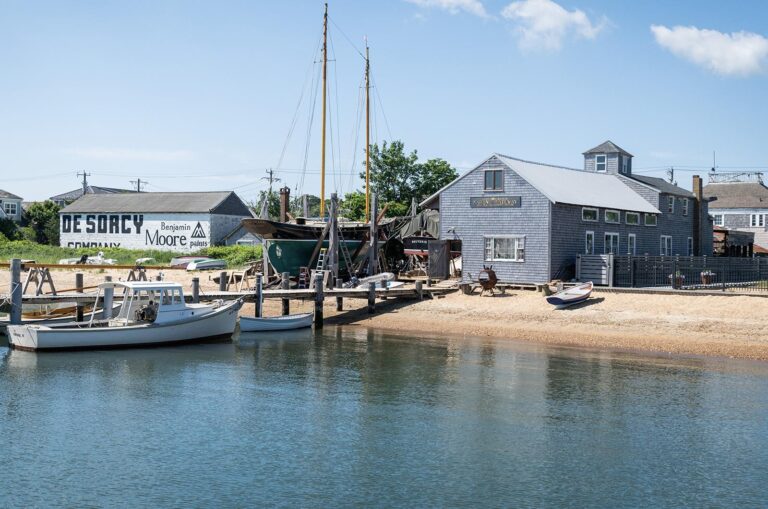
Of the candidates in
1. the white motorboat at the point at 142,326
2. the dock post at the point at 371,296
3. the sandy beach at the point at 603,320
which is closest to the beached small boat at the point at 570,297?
the sandy beach at the point at 603,320

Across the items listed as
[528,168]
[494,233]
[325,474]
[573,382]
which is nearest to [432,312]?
[494,233]

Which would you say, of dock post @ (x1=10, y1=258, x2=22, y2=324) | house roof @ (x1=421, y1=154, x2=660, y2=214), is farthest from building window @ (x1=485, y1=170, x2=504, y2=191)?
dock post @ (x1=10, y1=258, x2=22, y2=324)

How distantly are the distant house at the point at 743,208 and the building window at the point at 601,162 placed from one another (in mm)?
30979

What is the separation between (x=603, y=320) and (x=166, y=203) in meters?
55.9

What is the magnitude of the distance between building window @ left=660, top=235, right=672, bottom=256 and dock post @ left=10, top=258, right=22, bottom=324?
3723 cm

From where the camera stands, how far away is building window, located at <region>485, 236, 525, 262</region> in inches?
1695

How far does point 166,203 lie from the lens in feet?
268

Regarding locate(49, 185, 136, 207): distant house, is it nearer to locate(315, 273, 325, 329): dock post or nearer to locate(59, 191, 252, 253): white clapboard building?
locate(59, 191, 252, 253): white clapboard building

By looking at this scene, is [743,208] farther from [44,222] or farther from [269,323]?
[44,222]

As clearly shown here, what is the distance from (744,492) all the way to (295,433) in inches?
402

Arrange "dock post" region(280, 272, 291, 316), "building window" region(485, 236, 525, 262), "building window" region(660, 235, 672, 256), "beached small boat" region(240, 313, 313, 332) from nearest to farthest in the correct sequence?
"beached small boat" region(240, 313, 313, 332) → "dock post" region(280, 272, 291, 316) → "building window" region(485, 236, 525, 262) → "building window" region(660, 235, 672, 256)

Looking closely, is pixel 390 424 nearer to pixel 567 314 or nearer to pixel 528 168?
pixel 567 314

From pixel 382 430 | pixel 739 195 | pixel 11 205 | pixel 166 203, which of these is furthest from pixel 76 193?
pixel 382 430

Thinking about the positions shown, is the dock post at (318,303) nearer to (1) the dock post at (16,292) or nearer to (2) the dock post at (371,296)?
(2) the dock post at (371,296)
